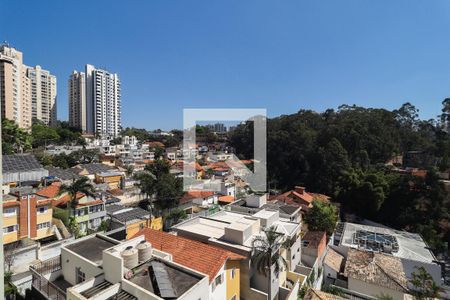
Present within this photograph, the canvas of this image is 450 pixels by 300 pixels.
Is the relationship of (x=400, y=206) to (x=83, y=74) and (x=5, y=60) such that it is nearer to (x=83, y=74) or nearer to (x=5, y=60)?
(x=5, y=60)

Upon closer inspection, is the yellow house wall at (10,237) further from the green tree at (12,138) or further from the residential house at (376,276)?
the green tree at (12,138)

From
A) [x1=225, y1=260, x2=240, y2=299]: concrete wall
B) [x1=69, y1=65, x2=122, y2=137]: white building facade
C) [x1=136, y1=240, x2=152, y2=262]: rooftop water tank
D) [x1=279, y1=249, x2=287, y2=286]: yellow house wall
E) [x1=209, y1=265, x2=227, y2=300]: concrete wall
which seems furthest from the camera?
[x1=69, y1=65, x2=122, y2=137]: white building facade

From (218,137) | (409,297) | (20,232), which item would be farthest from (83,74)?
(409,297)

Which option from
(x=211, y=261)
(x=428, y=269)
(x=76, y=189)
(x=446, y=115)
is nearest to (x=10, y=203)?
(x=76, y=189)

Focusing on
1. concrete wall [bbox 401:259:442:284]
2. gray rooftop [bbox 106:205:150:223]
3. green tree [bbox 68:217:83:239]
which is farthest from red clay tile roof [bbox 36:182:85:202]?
concrete wall [bbox 401:259:442:284]

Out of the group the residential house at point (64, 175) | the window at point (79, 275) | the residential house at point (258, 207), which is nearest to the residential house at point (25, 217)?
the window at point (79, 275)

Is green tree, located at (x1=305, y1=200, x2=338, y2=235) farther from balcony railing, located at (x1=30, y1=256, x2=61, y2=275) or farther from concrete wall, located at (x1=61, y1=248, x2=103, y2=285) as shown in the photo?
balcony railing, located at (x1=30, y1=256, x2=61, y2=275)

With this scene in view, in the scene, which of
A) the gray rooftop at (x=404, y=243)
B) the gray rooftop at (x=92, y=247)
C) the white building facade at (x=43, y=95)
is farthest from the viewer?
the white building facade at (x=43, y=95)
